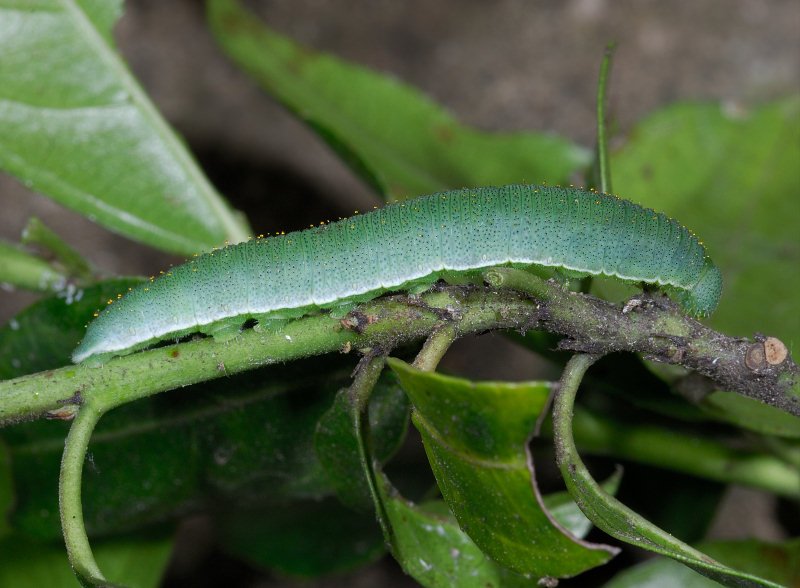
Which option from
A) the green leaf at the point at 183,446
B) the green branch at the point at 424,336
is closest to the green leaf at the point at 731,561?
the green branch at the point at 424,336

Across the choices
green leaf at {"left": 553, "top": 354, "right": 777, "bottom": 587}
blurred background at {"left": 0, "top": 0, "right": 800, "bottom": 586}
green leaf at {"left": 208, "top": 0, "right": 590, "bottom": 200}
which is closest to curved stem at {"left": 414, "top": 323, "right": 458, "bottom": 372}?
green leaf at {"left": 553, "top": 354, "right": 777, "bottom": 587}

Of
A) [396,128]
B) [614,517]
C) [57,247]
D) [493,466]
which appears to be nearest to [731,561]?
[614,517]

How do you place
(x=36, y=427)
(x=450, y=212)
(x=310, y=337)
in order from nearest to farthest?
1. (x=310, y=337)
2. (x=450, y=212)
3. (x=36, y=427)

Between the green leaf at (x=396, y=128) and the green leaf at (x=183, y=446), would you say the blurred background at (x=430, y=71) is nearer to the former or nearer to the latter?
the green leaf at (x=396, y=128)

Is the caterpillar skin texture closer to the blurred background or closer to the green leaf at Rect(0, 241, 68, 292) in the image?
the green leaf at Rect(0, 241, 68, 292)

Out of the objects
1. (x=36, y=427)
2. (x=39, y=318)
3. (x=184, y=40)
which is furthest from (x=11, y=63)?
(x=184, y=40)

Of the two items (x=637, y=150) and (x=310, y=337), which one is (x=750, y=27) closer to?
(x=637, y=150)
